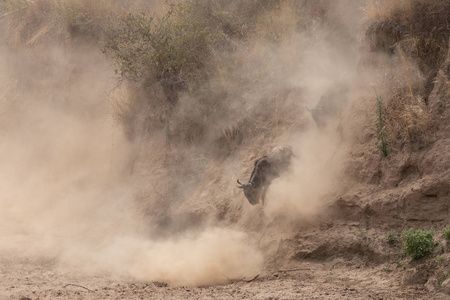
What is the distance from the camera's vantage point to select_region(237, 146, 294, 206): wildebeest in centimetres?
988

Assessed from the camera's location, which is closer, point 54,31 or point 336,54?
point 336,54

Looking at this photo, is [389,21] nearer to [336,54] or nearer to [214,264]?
[336,54]

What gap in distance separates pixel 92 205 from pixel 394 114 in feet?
27.3

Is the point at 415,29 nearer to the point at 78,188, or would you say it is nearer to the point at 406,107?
the point at 406,107

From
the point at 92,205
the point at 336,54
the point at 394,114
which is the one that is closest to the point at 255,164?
the point at 394,114

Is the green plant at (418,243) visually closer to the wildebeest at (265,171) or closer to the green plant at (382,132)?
the green plant at (382,132)

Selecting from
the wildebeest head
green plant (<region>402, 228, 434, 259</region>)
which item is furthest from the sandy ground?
the wildebeest head

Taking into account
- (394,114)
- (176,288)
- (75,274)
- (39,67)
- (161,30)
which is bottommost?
(176,288)

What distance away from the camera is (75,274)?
32.6 feet

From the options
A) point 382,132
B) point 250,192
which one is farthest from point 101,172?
point 382,132

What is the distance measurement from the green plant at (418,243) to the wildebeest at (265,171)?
133 inches

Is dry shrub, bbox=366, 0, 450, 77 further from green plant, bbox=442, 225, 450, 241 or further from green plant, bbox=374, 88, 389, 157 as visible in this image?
green plant, bbox=442, 225, 450, 241

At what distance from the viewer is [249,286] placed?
305 inches

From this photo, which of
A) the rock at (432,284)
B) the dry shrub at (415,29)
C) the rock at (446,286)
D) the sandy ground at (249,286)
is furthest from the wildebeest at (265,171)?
the rock at (446,286)
